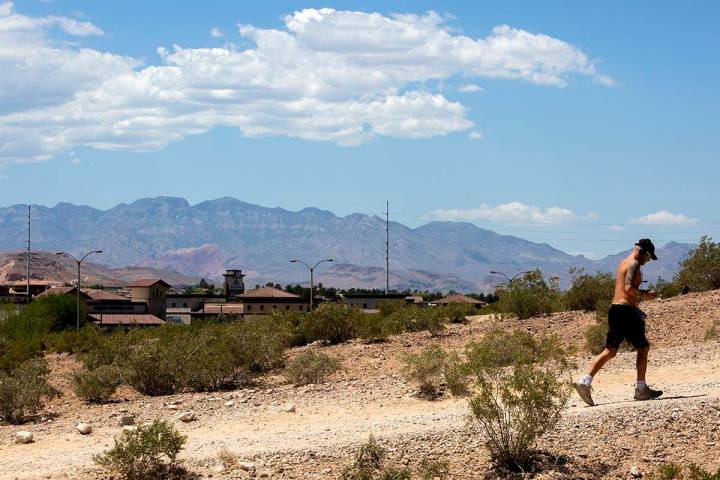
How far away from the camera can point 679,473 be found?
448 inches

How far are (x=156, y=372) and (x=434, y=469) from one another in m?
10.9

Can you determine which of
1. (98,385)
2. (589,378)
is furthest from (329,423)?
(98,385)

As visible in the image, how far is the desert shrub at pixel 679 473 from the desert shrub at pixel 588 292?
22910 millimetres

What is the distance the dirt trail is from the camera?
13.6 m

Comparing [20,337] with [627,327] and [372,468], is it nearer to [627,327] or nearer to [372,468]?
[372,468]

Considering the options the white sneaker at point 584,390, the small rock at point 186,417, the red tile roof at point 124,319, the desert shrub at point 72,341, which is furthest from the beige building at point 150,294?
the white sneaker at point 584,390

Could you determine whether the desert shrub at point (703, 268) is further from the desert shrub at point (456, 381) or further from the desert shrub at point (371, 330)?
the desert shrub at point (456, 381)

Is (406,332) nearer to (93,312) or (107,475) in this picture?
(107,475)

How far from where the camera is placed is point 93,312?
9588 centimetres

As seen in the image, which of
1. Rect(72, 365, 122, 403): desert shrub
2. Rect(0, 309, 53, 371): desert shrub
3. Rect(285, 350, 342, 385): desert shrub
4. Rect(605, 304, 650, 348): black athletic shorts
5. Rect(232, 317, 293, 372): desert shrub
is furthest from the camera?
Rect(0, 309, 53, 371): desert shrub

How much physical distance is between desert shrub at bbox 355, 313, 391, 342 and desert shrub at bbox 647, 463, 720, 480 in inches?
829

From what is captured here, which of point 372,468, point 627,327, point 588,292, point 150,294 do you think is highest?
point 627,327

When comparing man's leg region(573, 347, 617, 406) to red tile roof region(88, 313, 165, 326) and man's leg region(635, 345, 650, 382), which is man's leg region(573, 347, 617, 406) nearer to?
man's leg region(635, 345, 650, 382)

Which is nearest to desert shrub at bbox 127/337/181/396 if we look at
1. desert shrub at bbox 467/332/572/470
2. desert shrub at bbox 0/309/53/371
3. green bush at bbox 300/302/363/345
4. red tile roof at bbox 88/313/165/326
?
desert shrub at bbox 0/309/53/371
